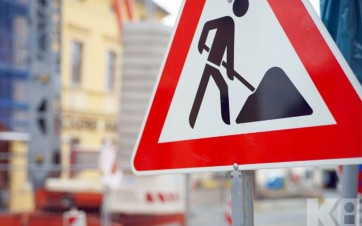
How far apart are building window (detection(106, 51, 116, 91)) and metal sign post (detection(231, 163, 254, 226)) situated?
20156 millimetres

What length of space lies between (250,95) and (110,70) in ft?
67.4

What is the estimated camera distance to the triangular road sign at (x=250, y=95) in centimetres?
140

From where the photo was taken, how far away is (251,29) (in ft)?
5.14

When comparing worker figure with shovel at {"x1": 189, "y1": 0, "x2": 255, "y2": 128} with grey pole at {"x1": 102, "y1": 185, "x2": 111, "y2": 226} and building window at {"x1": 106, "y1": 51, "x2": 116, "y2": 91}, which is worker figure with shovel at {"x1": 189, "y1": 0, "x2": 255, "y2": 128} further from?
building window at {"x1": 106, "y1": 51, "x2": 116, "y2": 91}

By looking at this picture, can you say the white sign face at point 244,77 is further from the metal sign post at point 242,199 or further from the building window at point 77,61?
the building window at point 77,61

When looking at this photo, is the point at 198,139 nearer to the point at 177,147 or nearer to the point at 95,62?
the point at 177,147

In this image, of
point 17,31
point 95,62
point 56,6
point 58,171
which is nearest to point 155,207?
point 58,171

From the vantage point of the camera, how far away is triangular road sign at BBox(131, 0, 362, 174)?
1399 mm

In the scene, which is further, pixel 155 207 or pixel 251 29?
pixel 155 207

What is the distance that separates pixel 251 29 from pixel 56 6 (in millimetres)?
9363

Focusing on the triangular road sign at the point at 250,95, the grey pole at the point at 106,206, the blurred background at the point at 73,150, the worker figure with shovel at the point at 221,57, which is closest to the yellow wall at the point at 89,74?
the blurred background at the point at 73,150

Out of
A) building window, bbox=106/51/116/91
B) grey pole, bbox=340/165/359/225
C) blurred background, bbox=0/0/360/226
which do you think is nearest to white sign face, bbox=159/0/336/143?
grey pole, bbox=340/165/359/225

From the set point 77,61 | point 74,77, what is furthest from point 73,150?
point 77,61

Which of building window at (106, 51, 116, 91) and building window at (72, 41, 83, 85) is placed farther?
building window at (106, 51, 116, 91)
